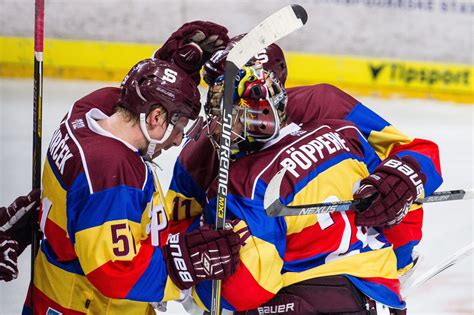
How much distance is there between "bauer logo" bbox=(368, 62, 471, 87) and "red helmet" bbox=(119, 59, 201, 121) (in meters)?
2.99

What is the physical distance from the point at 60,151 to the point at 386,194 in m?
0.93

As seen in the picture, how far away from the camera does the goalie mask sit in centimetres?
256

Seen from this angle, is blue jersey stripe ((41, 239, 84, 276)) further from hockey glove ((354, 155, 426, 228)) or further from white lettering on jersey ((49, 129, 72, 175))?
hockey glove ((354, 155, 426, 228))

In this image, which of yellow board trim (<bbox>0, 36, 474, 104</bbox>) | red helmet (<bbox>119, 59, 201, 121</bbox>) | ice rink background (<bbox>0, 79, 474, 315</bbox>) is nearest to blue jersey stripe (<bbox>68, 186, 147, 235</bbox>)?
red helmet (<bbox>119, 59, 201, 121</bbox>)

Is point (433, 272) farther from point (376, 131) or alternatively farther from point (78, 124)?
point (78, 124)

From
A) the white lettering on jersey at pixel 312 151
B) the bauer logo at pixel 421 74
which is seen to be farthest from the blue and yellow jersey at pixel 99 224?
the bauer logo at pixel 421 74

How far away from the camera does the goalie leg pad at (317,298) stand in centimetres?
257

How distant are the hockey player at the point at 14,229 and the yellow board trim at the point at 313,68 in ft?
6.79

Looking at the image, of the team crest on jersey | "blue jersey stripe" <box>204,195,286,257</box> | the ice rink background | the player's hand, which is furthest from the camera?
the ice rink background

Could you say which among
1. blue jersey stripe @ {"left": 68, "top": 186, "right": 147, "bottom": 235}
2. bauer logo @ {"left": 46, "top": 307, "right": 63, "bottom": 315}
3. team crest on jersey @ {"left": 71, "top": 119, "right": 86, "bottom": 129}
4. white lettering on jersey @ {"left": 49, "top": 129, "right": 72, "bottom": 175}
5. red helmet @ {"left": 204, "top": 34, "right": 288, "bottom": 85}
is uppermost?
red helmet @ {"left": 204, "top": 34, "right": 288, "bottom": 85}

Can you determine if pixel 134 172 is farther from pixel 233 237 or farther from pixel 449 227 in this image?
pixel 449 227

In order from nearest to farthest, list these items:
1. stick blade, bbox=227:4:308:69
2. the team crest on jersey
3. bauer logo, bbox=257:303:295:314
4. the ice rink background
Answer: stick blade, bbox=227:4:308:69, bauer logo, bbox=257:303:295:314, the team crest on jersey, the ice rink background

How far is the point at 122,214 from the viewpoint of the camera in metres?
2.43

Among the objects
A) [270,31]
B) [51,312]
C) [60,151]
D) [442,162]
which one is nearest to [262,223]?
[270,31]
